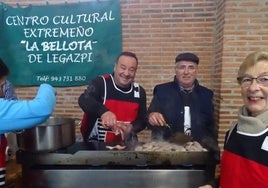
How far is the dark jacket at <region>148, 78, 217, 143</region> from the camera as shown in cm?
265

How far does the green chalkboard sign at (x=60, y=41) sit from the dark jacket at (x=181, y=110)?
5.79 feet

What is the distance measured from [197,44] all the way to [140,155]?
2676 millimetres

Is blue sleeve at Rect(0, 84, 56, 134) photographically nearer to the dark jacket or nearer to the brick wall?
the dark jacket

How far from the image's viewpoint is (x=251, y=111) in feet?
4.54

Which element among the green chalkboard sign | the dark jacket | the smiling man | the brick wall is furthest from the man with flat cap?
the green chalkboard sign

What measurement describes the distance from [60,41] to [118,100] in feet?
6.86

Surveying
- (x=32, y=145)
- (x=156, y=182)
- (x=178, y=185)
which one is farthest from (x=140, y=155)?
(x=32, y=145)

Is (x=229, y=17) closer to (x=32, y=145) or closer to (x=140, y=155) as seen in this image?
(x=140, y=155)

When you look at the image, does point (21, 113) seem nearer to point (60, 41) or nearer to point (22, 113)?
point (22, 113)

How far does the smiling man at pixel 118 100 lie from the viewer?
2.71 metres

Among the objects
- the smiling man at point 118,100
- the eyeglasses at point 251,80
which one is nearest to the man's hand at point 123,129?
the smiling man at point 118,100

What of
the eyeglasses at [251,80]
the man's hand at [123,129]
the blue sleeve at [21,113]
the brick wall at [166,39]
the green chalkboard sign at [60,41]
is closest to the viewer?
the eyeglasses at [251,80]

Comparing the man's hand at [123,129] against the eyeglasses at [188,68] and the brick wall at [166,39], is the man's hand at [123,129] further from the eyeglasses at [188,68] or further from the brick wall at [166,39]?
the brick wall at [166,39]

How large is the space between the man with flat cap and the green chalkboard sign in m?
1.79
